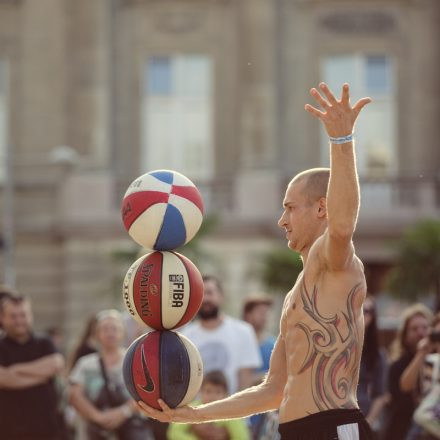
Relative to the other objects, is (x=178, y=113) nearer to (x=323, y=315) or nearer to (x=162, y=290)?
(x=162, y=290)

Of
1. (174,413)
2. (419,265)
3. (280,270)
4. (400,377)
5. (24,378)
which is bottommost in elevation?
(280,270)

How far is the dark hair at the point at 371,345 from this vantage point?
11352mm

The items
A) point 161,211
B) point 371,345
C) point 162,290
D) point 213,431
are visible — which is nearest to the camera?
point 162,290

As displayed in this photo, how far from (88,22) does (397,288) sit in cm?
1188

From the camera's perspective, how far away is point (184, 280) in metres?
6.71

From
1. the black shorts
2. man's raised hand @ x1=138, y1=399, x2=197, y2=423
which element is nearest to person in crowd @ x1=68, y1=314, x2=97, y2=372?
man's raised hand @ x1=138, y1=399, x2=197, y2=423

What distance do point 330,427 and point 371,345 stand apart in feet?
19.0

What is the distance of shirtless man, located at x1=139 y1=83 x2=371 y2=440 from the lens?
5.51 metres

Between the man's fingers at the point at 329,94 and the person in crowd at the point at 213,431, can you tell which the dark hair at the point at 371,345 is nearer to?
the person in crowd at the point at 213,431

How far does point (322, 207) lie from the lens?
5926 millimetres

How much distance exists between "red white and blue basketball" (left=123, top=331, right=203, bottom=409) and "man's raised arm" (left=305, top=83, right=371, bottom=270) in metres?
1.17

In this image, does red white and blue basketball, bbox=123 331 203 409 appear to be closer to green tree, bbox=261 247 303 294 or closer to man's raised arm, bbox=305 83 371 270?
man's raised arm, bbox=305 83 371 270

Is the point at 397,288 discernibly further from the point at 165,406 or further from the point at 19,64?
the point at 165,406

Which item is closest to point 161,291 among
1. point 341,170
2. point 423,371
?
point 341,170
